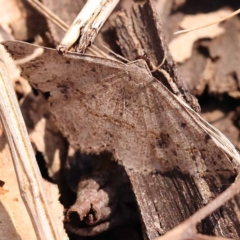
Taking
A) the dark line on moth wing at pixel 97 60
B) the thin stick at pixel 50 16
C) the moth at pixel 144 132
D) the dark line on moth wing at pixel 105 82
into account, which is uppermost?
the thin stick at pixel 50 16

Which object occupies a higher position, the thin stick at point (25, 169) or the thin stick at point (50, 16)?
the thin stick at point (50, 16)

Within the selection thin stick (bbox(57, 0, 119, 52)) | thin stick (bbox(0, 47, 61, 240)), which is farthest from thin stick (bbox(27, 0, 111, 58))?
thin stick (bbox(0, 47, 61, 240))

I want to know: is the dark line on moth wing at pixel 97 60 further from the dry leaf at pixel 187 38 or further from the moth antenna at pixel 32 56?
the dry leaf at pixel 187 38

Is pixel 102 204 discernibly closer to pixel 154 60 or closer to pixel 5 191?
pixel 5 191

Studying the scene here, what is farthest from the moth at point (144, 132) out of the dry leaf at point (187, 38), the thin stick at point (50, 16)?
the dry leaf at point (187, 38)

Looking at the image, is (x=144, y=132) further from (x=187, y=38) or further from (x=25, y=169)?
(x=187, y=38)

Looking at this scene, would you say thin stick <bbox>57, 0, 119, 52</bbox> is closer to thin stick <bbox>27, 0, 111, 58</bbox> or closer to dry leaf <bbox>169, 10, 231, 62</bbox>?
thin stick <bbox>27, 0, 111, 58</bbox>

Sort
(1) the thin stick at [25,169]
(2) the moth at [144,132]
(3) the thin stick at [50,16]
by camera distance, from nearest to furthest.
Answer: (1) the thin stick at [25,169] < (2) the moth at [144,132] < (3) the thin stick at [50,16]

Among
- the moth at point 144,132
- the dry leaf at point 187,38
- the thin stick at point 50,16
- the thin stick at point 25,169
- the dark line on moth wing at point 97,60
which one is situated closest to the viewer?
the thin stick at point 25,169
